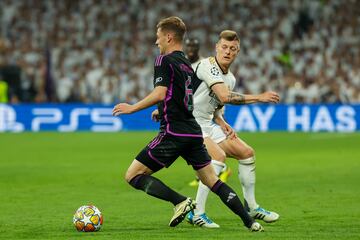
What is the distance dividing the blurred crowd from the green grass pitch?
6114 mm

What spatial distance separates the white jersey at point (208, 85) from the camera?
951 cm

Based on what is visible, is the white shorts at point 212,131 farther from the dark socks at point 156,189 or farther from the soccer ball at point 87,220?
the soccer ball at point 87,220

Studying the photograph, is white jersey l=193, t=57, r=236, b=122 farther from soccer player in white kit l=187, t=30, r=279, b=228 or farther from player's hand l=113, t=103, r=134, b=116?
player's hand l=113, t=103, r=134, b=116

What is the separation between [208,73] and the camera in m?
9.52

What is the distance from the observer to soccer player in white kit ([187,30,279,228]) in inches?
377

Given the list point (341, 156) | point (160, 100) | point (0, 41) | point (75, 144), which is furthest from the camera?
point (0, 41)

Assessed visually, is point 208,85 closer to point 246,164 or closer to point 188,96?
point 188,96

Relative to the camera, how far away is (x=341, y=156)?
64.2 feet

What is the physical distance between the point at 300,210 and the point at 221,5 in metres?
24.5

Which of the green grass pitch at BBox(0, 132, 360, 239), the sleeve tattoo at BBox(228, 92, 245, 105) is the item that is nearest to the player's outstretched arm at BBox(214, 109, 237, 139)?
the green grass pitch at BBox(0, 132, 360, 239)

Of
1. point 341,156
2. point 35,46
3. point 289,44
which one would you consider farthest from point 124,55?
point 341,156

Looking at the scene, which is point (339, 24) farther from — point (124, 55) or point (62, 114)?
point (62, 114)

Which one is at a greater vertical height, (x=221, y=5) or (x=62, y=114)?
(x=221, y=5)

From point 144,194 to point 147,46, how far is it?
20.7 meters
